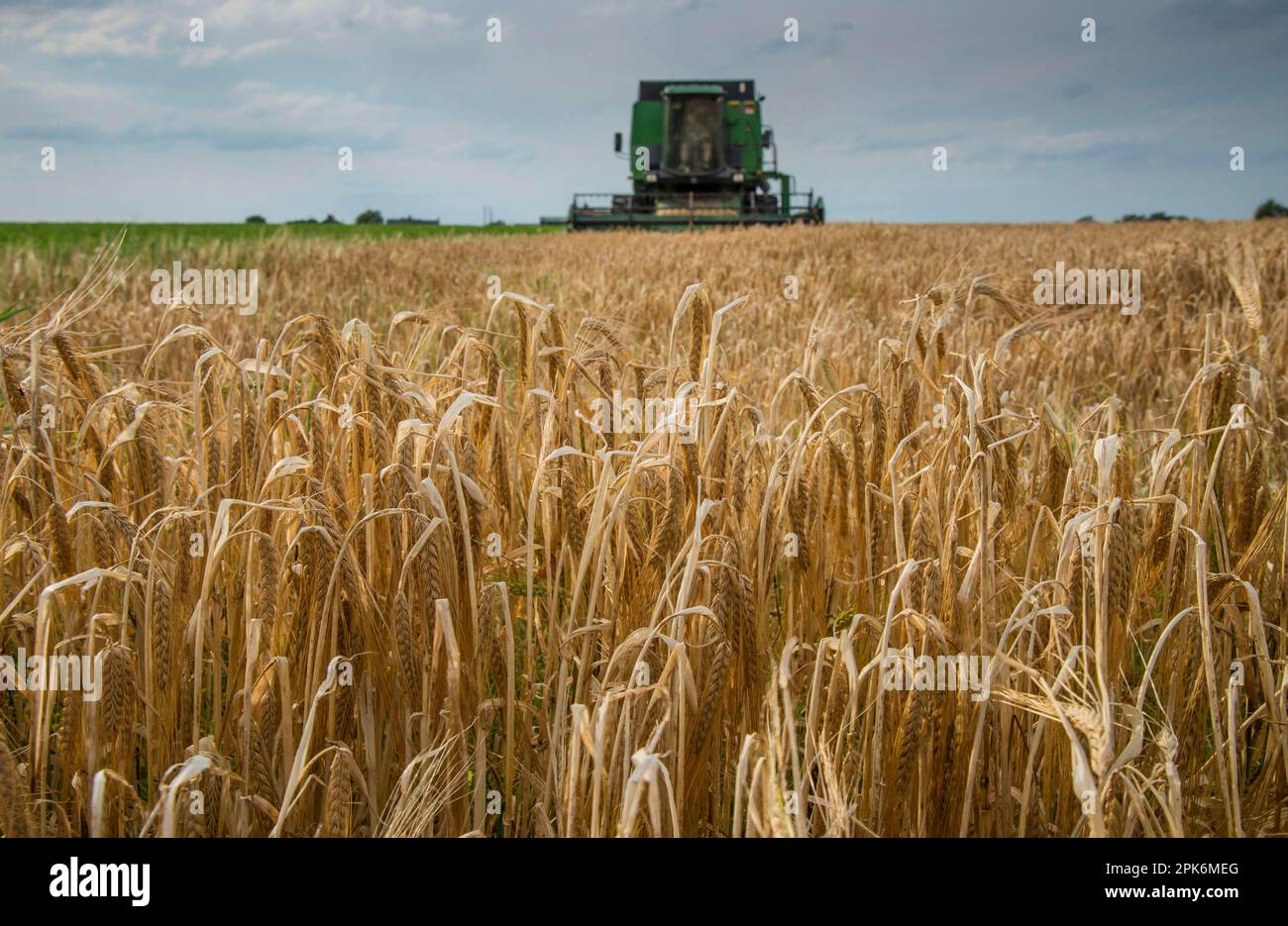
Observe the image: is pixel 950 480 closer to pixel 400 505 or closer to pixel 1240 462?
pixel 1240 462

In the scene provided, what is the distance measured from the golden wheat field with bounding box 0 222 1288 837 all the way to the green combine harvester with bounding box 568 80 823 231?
2226cm

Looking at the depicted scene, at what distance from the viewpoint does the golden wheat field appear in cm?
141

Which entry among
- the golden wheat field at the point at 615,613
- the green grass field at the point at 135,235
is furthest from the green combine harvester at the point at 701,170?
the golden wheat field at the point at 615,613

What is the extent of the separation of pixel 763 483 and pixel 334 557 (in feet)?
3.40

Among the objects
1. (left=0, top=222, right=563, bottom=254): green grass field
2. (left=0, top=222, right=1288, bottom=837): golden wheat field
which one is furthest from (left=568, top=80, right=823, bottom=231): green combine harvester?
(left=0, top=222, right=1288, bottom=837): golden wheat field

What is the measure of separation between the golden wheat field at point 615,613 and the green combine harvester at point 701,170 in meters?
22.3

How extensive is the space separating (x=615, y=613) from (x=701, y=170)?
2627 cm

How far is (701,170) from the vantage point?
26.5 meters

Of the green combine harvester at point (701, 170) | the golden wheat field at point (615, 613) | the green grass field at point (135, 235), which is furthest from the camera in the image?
the green combine harvester at point (701, 170)

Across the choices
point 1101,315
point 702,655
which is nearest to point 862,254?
point 1101,315

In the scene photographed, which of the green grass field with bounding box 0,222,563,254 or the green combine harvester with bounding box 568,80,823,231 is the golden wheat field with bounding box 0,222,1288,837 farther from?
the green combine harvester with bounding box 568,80,823,231

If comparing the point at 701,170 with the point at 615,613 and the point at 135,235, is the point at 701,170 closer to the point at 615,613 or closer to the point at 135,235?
the point at 135,235

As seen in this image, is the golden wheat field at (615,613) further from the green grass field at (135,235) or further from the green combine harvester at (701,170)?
the green combine harvester at (701,170)

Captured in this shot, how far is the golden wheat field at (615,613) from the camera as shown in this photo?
141 cm
